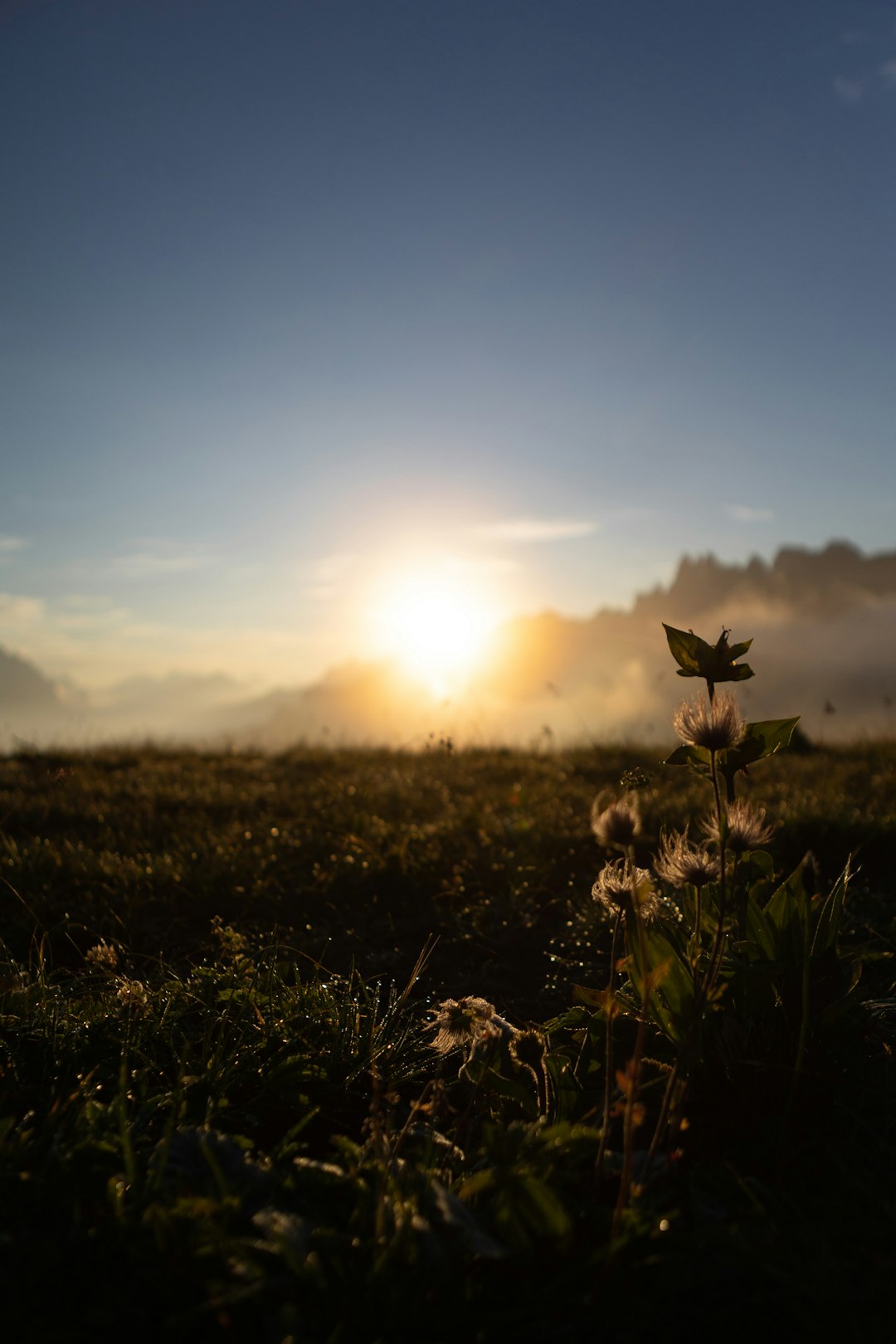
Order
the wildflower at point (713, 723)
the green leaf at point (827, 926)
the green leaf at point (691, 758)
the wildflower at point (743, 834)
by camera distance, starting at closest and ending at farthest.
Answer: the wildflower at point (713, 723)
the wildflower at point (743, 834)
the green leaf at point (691, 758)
the green leaf at point (827, 926)

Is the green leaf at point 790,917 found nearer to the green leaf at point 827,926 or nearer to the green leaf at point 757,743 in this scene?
the green leaf at point 827,926

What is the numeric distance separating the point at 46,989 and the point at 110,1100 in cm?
60

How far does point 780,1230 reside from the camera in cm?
164

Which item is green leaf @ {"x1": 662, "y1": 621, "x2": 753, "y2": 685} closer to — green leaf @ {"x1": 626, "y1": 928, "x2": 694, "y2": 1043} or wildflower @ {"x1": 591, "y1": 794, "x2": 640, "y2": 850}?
wildflower @ {"x1": 591, "y1": 794, "x2": 640, "y2": 850}

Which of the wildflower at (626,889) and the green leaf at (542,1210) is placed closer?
the green leaf at (542,1210)

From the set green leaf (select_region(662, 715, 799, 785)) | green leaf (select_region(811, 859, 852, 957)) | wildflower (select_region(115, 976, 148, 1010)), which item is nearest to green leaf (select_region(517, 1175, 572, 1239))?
green leaf (select_region(662, 715, 799, 785))

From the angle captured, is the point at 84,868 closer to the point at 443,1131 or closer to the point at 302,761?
the point at 443,1131

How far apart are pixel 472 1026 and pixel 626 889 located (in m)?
0.51

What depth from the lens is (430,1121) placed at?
2051 millimetres

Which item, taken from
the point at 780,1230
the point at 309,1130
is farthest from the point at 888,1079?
the point at 309,1130

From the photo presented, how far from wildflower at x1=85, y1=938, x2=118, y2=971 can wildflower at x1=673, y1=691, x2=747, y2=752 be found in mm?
1950

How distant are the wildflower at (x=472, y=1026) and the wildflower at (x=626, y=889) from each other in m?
0.38

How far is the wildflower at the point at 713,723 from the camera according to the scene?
186 cm

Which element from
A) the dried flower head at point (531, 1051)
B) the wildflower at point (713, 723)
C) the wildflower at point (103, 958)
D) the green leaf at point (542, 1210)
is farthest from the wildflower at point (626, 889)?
the wildflower at point (103, 958)
